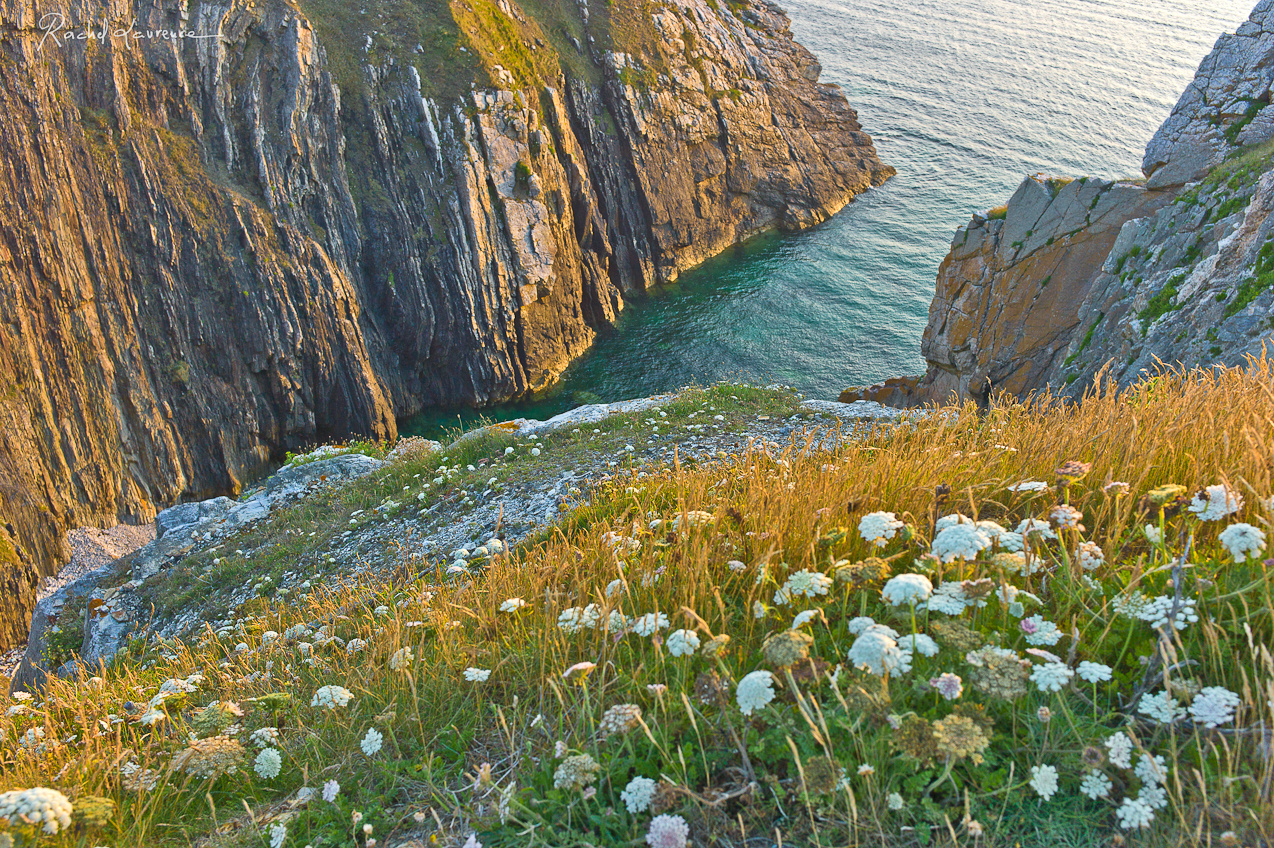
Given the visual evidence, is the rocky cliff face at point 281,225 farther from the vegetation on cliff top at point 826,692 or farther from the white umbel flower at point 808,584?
the white umbel flower at point 808,584

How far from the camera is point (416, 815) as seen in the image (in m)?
3.49

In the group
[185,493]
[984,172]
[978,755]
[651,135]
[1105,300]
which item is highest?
[651,135]

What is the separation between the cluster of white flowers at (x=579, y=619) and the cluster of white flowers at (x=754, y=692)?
4.23 ft

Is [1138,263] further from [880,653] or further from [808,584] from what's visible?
[880,653]

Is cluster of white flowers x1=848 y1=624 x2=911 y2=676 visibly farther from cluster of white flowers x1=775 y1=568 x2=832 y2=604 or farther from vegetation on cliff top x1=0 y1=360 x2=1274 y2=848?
cluster of white flowers x1=775 y1=568 x2=832 y2=604

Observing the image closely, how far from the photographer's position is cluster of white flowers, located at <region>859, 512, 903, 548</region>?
385 cm

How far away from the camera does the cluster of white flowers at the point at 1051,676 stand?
290cm

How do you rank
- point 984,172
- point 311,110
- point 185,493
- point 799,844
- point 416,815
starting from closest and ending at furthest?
1. point 799,844
2. point 416,815
3. point 185,493
4. point 311,110
5. point 984,172

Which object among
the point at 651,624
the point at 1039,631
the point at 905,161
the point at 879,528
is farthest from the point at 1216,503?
the point at 905,161

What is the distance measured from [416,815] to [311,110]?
4153 cm

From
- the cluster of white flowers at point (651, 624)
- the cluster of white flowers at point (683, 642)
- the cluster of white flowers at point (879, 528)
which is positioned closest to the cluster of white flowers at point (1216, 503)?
the cluster of white flowers at point (879, 528)

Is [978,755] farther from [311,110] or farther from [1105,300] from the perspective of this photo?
[311,110]

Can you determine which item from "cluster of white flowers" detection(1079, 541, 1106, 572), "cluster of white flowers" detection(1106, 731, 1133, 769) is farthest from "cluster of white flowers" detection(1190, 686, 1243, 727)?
"cluster of white flowers" detection(1079, 541, 1106, 572)

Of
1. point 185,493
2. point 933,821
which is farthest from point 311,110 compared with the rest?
point 933,821
